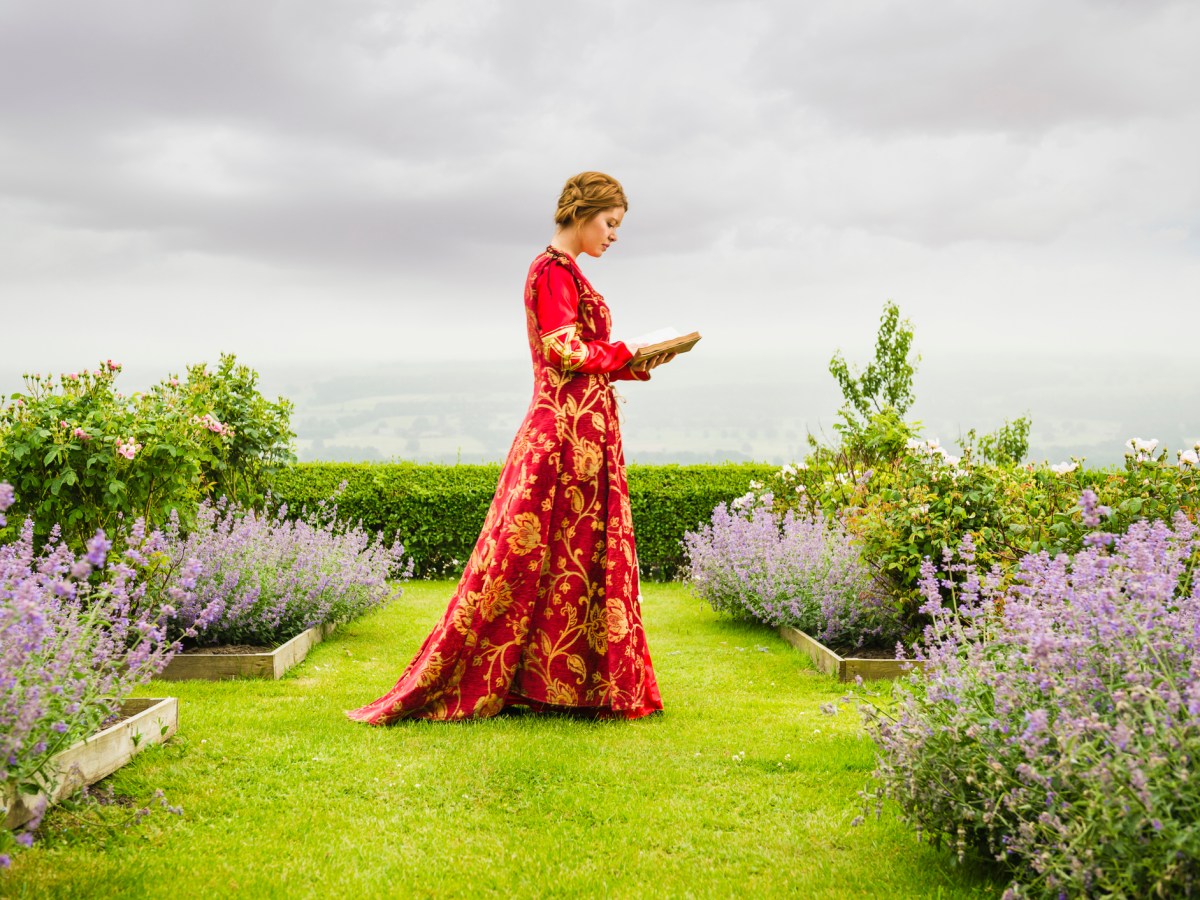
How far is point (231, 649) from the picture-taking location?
6.33 metres

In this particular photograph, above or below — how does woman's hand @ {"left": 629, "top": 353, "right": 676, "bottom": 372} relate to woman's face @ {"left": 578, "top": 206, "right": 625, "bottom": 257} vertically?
below

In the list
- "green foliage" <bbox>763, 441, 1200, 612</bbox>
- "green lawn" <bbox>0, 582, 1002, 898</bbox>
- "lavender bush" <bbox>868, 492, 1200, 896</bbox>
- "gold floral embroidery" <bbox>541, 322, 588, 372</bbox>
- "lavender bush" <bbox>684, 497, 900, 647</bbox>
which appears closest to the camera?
"lavender bush" <bbox>868, 492, 1200, 896</bbox>

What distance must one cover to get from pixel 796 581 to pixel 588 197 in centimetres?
352

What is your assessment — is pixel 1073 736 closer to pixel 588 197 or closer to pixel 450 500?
pixel 588 197

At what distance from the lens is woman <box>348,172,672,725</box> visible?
4789 mm

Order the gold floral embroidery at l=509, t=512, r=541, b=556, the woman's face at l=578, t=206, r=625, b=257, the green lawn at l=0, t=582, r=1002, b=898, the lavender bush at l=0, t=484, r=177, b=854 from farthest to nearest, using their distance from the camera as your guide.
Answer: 1. the woman's face at l=578, t=206, r=625, b=257
2. the gold floral embroidery at l=509, t=512, r=541, b=556
3. the green lawn at l=0, t=582, r=1002, b=898
4. the lavender bush at l=0, t=484, r=177, b=854

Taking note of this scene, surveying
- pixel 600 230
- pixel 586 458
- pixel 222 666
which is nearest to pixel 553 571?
pixel 586 458

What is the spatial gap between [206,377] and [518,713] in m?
5.49

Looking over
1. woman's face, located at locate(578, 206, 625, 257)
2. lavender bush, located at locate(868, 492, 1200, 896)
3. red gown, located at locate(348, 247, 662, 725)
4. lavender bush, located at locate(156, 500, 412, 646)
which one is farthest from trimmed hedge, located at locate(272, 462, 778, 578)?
lavender bush, located at locate(868, 492, 1200, 896)

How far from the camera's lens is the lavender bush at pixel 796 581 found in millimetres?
6625

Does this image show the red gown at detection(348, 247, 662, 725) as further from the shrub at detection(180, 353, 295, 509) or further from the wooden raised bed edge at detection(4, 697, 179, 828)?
the shrub at detection(180, 353, 295, 509)

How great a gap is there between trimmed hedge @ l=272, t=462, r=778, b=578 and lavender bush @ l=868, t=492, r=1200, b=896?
787 cm

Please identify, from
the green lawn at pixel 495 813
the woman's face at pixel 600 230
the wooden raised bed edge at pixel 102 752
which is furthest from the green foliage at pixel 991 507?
the wooden raised bed edge at pixel 102 752

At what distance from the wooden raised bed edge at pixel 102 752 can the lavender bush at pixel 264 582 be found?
5.29 ft
